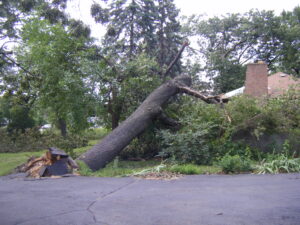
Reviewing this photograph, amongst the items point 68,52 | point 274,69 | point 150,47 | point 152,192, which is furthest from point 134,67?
point 274,69

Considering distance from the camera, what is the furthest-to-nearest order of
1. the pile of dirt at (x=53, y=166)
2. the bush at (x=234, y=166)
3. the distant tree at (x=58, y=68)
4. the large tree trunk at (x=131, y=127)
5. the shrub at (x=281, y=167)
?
Answer: the distant tree at (x=58, y=68) < the large tree trunk at (x=131, y=127) < the pile of dirt at (x=53, y=166) < the bush at (x=234, y=166) < the shrub at (x=281, y=167)

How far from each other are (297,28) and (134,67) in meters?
20.2

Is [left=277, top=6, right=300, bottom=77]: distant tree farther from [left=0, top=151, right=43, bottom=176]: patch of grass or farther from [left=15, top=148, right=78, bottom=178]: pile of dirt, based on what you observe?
[left=15, top=148, right=78, bottom=178]: pile of dirt

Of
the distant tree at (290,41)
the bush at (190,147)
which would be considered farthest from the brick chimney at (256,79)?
the bush at (190,147)

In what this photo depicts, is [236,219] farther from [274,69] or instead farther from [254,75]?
[274,69]

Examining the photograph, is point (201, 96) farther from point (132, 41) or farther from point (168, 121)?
point (132, 41)

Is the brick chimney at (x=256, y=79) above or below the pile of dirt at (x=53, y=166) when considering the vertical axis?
above

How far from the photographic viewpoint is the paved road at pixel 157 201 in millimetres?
4453

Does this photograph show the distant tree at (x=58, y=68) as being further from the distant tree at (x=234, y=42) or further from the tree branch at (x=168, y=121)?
the distant tree at (x=234, y=42)

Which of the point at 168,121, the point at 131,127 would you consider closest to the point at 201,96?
the point at 168,121

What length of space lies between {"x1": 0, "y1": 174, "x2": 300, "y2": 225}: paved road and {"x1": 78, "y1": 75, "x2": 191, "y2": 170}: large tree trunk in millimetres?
2618

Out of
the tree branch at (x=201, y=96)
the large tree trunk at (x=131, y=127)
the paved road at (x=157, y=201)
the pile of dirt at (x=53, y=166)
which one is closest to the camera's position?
the paved road at (x=157, y=201)

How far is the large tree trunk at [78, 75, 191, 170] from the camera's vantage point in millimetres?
10422

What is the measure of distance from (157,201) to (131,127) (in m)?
6.40
